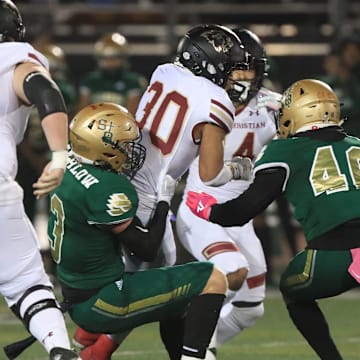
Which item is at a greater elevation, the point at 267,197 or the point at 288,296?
the point at 267,197

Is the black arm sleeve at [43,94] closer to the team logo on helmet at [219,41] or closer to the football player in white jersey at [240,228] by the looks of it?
the team logo on helmet at [219,41]

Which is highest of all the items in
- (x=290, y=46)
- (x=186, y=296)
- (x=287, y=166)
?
(x=287, y=166)

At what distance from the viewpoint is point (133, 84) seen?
10945 millimetres

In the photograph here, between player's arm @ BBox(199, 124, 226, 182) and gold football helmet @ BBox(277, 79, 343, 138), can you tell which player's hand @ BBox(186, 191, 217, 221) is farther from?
gold football helmet @ BBox(277, 79, 343, 138)

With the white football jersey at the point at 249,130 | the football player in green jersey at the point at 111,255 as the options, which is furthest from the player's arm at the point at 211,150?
the white football jersey at the point at 249,130

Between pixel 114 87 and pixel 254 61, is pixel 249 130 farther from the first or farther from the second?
pixel 114 87

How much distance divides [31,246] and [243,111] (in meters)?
2.30

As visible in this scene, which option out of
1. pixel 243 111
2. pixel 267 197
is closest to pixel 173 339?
pixel 267 197

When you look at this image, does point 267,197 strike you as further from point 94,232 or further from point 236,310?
point 236,310

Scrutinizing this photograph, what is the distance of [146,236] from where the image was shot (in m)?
5.89

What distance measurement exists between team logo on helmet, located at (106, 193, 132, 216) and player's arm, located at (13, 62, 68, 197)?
0.44m

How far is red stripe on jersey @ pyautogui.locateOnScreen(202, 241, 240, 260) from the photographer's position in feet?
23.9

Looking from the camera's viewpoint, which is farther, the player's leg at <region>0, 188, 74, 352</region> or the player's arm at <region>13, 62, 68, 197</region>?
the player's leg at <region>0, 188, 74, 352</region>

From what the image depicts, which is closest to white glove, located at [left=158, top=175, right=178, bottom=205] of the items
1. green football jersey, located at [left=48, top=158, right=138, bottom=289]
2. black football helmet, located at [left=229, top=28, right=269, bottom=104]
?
green football jersey, located at [left=48, top=158, right=138, bottom=289]
